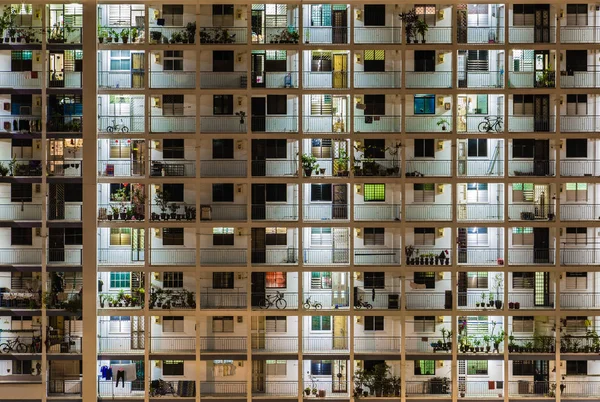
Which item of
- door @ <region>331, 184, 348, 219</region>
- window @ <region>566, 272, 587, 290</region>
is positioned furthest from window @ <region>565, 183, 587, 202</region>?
door @ <region>331, 184, 348, 219</region>

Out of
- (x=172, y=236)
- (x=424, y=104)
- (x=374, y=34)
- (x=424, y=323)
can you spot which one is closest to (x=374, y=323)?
(x=424, y=323)

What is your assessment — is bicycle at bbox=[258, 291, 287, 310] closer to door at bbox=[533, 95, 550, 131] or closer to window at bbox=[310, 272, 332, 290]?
window at bbox=[310, 272, 332, 290]

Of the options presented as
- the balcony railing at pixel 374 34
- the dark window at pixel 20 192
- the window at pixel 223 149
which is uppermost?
the balcony railing at pixel 374 34

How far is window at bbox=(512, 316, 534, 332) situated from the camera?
2323 cm

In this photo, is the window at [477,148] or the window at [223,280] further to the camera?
the window at [477,148]

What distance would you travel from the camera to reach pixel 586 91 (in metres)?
22.5

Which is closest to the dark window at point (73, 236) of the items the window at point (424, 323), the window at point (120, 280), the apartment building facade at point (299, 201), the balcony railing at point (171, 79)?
the apartment building facade at point (299, 201)

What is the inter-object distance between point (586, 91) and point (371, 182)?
7.80 m

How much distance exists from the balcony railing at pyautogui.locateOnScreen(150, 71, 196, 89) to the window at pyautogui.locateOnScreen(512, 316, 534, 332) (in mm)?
13898

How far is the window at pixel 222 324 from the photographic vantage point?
23.2m

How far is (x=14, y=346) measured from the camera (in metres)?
22.7

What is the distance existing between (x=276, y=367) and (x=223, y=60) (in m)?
10.8

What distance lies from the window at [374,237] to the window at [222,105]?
20.7ft

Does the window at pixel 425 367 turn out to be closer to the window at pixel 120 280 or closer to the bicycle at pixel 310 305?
the bicycle at pixel 310 305
